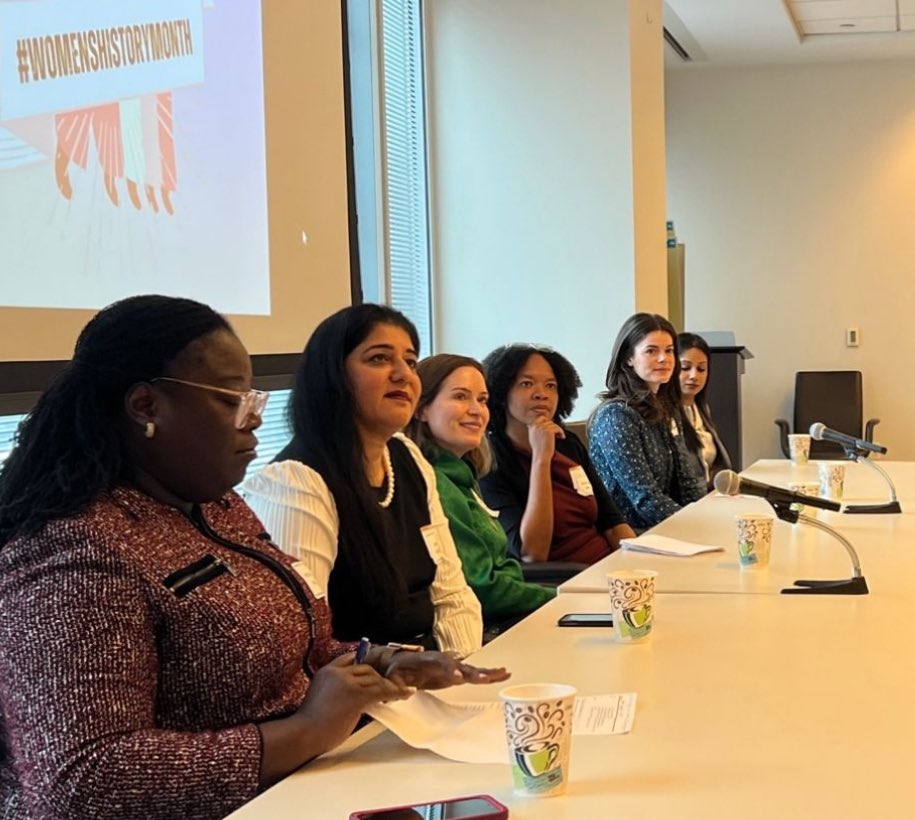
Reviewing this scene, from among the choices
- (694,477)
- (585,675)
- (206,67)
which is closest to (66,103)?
(206,67)

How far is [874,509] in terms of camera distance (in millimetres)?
3436

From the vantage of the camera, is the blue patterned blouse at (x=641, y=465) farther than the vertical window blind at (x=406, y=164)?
No

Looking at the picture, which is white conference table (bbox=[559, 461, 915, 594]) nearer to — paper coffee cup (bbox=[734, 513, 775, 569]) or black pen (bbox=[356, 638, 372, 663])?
paper coffee cup (bbox=[734, 513, 775, 569])

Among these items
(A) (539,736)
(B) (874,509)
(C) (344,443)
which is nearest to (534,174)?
(B) (874,509)

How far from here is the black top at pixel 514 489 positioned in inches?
135

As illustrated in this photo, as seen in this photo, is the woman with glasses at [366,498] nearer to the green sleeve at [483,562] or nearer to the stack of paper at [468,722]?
the green sleeve at [483,562]

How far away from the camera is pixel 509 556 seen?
3355mm

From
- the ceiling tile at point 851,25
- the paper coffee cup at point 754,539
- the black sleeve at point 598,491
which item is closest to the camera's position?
the paper coffee cup at point 754,539

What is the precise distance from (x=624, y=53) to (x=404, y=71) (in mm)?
998

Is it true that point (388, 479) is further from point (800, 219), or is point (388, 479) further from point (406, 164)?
point (800, 219)

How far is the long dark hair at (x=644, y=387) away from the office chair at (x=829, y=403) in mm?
3396

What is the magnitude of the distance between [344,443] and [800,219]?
6.21 metres

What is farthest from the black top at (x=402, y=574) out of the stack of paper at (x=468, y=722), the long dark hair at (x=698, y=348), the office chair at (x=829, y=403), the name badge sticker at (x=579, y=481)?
the office chair at (x=829, y=403)

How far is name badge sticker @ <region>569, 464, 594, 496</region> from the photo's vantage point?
11.6ft
